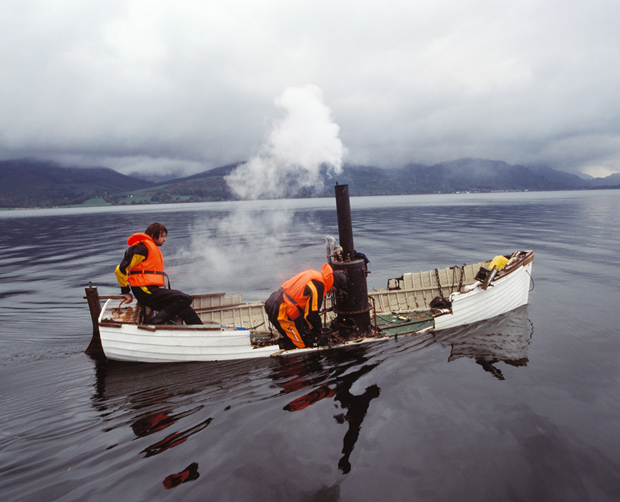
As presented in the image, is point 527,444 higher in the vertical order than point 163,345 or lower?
lower

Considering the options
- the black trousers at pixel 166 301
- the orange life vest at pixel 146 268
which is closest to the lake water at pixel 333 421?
the black trousers at pixel 166 301

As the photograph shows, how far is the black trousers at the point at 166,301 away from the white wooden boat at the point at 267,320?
1.42 feet

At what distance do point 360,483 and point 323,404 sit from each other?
1.98 m

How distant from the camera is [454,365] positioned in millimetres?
A: 8625

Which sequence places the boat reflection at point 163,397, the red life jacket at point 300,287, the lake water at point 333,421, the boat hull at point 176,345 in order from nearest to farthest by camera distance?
the lake water at point 333,421 → the boat reflection at point 163,397 → the red life jacket at point 300,287 → the boat hull at point 176,345

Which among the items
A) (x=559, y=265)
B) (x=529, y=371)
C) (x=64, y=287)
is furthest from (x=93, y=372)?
(x=559, y=265)

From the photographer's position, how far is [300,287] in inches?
306

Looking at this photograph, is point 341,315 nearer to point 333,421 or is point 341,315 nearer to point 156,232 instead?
point 333,421

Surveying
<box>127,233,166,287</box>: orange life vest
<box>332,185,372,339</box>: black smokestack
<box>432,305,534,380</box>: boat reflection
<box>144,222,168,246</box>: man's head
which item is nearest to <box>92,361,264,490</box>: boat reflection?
<box>127,233,166,287</box>: orange life vest

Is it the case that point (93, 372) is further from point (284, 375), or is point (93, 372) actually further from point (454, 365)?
point (454, 365)

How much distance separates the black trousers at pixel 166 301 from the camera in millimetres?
8102

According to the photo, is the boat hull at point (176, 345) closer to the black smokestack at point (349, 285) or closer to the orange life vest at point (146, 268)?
the orange life vest at point (146, 268)

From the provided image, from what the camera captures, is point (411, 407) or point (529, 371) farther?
point (529, 371)

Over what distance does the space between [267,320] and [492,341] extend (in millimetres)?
7037
